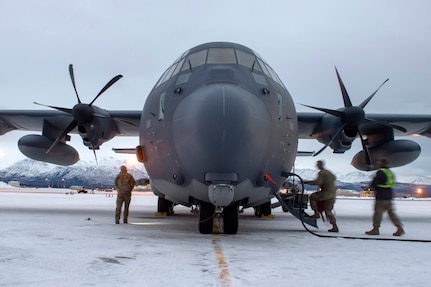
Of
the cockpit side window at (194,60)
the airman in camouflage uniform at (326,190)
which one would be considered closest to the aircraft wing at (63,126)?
the cockpit side window at (194,60)

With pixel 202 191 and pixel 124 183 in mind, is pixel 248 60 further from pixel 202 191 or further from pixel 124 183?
pixel 124 183

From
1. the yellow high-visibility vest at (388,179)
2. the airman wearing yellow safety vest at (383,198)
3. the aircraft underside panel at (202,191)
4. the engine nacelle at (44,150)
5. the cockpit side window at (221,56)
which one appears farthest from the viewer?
the engine nacelle at (44,150)

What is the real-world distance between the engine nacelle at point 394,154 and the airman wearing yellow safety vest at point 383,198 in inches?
205

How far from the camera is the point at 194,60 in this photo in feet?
28.9

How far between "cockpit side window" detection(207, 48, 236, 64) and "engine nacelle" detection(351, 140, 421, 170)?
8148 mm

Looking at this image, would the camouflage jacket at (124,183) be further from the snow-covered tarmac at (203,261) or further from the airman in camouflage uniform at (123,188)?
the snow-covered tarmac at (203,261)

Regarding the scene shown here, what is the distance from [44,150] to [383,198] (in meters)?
12.0

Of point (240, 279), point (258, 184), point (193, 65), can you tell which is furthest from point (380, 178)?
point (240, 279)

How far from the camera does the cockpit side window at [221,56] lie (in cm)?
844

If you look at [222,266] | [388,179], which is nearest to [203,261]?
[222,266]

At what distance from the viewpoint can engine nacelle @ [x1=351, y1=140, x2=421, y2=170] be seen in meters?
14.1

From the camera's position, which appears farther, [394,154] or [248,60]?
[394,154]

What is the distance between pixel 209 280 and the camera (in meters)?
3.99

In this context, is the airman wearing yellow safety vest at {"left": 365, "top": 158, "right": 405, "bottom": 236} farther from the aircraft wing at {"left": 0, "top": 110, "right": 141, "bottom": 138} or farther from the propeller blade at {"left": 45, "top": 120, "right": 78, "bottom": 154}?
the propeller blade at {"left": 45, "top": 120, "right": 78, "bottom": 154}
